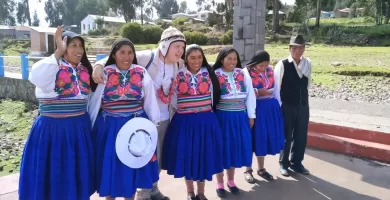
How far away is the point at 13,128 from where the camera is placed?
10.1 metres

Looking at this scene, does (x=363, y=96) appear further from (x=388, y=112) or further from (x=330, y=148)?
(x=330, y=148)

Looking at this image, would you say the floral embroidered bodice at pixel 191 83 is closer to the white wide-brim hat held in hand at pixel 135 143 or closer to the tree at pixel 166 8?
the white wide-brim hat held in hand at pixel 135 143

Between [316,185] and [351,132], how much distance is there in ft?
5.03

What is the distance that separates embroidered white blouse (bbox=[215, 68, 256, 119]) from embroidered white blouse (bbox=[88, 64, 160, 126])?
0.83m

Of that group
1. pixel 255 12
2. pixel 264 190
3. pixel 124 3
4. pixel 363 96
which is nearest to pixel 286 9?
pixel 124 3

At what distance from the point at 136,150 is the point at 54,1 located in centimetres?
7256

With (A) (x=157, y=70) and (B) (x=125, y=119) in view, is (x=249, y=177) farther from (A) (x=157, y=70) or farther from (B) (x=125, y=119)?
(B) (x=125, y=119)

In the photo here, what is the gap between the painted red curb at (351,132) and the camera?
16.0 feet

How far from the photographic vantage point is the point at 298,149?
4.25 metres

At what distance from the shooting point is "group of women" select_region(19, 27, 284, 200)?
2721 mm

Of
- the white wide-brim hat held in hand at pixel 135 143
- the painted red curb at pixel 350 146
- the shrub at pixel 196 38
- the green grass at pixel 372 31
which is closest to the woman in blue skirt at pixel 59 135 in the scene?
the white wide-brim hat held in hand at pixel 135 143

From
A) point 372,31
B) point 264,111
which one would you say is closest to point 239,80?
point 264,111

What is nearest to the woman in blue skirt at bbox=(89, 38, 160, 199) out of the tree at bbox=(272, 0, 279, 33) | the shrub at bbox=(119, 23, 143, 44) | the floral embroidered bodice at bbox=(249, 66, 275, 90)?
the floral embroidered bodice at bbox=(249, 66, 275, 90)

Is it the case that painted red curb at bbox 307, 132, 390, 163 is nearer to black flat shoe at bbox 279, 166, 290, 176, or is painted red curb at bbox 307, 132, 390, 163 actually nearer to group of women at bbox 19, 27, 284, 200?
black flat shoe at bbox 279, 166, 290, 176
